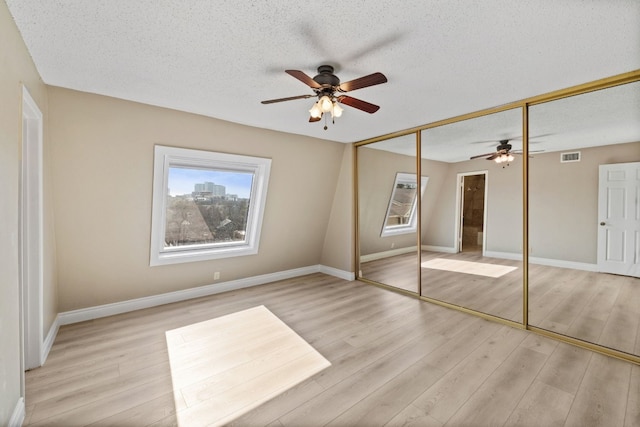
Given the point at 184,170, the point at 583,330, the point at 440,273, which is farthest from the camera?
the point at 440,273

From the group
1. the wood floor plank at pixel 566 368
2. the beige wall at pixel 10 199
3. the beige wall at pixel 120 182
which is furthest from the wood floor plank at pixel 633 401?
the beige wall at pixel 120 182

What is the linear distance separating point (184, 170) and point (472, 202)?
12.9 feet

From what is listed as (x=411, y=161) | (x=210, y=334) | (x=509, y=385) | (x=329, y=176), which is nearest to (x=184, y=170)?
(x=210, y=334)

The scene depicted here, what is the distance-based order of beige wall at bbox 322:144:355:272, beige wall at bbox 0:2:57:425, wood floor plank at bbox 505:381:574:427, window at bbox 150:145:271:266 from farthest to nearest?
beige wall at bbox 322:144:355:272, window at bbox 150:145:271:266, wood floor plank at bbox 505:381:574:427, beige wall at bbox 0:2:57:425

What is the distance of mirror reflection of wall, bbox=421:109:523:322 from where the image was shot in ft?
10.4

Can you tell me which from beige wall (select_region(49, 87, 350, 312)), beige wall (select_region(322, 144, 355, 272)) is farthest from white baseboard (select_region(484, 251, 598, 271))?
beige wall (select_region(49, 87, 350, 312))

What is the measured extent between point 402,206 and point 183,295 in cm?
353

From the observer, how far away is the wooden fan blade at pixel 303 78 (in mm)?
1777

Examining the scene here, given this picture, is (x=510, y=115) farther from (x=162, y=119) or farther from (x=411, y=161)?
(x=162, y=119)

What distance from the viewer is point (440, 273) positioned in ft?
13.5

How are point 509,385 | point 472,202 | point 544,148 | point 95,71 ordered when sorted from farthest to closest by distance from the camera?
point 472,202 < point 544,148 < point 95,71 < point 509,385

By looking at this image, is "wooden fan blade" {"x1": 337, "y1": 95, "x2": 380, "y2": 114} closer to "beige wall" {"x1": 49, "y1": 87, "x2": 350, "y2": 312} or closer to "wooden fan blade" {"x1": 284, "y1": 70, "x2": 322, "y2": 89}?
"wooden fan blade" {"x1": 284, "y1": 70, "x2": 322, "y2": 89}

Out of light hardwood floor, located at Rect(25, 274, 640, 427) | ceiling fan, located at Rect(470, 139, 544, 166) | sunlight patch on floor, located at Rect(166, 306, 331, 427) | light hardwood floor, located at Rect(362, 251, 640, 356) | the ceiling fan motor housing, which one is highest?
the ceiling fan motor housing

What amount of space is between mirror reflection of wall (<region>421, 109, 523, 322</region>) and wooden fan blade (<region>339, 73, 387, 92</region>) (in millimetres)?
2069
